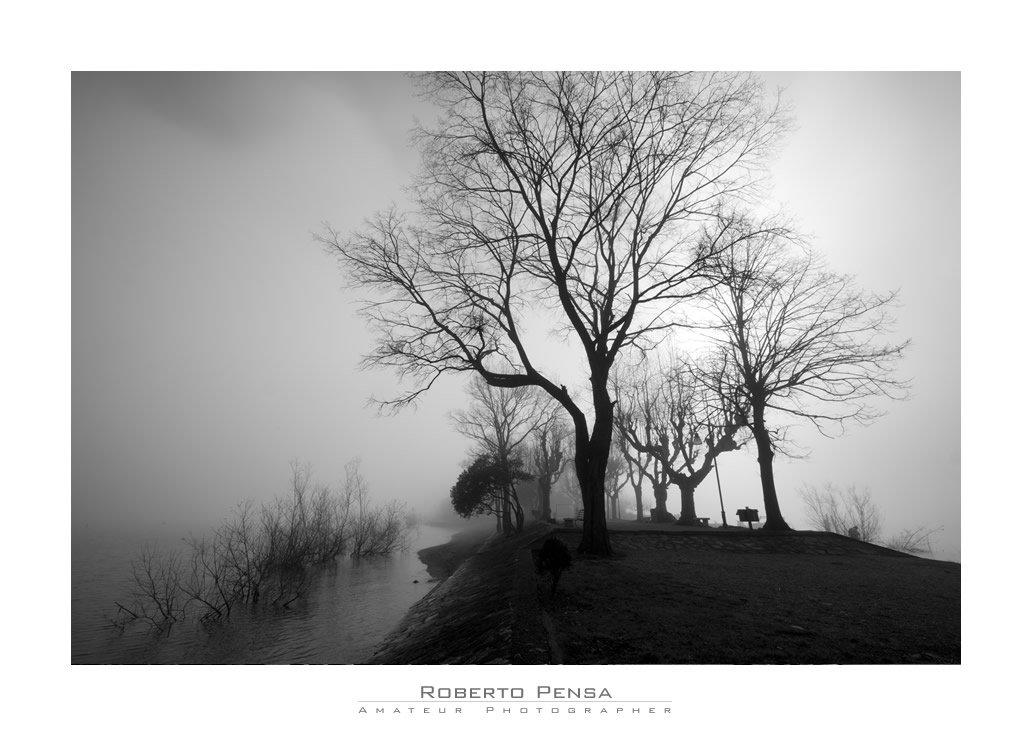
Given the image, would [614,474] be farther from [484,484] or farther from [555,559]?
[555,559]

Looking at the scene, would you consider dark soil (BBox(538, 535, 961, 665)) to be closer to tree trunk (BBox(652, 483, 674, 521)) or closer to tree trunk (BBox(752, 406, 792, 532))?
tree trunk (BBox(752, 406, 792, 532))

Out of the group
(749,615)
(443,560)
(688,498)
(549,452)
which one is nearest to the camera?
(749,615)

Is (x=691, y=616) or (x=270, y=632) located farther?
(x=270, y=632)

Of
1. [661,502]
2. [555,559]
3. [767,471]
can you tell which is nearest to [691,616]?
[555,559]

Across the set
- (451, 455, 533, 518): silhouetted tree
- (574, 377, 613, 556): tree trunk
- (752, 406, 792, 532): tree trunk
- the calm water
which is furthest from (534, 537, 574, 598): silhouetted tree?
(451, 455, 533, 518): silhouetted tree

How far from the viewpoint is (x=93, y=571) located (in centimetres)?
2223

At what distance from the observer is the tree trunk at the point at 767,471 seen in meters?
17.5

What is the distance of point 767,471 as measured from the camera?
730 inches

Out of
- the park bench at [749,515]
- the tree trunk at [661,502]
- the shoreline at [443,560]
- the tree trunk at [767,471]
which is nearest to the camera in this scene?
the tree trunk at [767,471]

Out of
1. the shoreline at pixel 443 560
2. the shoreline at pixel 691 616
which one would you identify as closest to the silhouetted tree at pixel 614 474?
the shoreline at pixel 443 560

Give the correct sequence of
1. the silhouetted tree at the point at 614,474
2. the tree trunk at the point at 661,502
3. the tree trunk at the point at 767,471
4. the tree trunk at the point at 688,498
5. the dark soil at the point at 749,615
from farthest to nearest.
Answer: the silhouetted tree at the point at 614,474 → the tree trunk at the point at 661,502 → the tree trunk at the point at 688,498 → the tree trunk at the point at 767,471 → the dark soil at the point at 749,615

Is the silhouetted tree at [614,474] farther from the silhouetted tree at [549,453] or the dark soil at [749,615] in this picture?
the dark soil at [749,615]

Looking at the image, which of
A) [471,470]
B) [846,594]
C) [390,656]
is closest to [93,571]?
[471,470]

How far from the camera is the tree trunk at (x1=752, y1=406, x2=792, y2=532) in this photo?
691 inches
